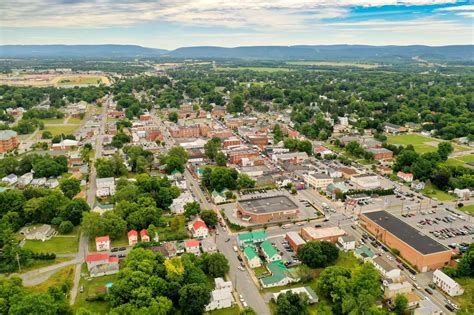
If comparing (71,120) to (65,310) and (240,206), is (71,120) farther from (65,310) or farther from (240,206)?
(65,310)

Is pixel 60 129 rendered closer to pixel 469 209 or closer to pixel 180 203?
pixel 180 203

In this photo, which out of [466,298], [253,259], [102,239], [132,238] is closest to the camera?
[466,298]

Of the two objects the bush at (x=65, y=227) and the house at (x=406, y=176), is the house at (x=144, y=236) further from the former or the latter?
the house at (x=406, y=176)

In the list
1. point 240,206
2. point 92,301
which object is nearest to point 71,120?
point 240,206

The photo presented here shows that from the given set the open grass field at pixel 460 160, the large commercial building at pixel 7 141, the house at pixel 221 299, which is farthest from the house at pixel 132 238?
the open grass field at pixel 460 160

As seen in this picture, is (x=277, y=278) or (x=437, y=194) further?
(x=437, y=194)

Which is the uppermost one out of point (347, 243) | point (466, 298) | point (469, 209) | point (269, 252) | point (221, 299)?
point (269, 252)

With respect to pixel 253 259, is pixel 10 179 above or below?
above

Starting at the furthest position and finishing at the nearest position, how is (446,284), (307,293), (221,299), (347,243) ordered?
(347,243) < (446,284) < (307,293) < (221,299)

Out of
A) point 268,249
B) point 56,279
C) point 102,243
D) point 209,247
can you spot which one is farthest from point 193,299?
point 102,243
